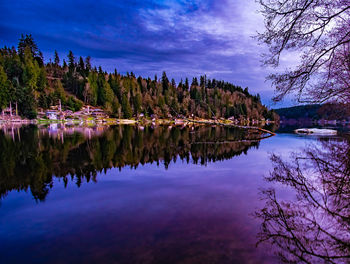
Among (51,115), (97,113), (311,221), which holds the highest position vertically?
(97,113)

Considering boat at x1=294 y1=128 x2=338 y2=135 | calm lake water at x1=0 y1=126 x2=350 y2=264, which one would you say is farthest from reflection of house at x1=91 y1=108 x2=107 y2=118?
calm lake water at x1=0 y1=126 x2=350 y2=264

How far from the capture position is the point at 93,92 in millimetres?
104562

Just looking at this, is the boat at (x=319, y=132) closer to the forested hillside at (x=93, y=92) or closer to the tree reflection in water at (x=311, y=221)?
the tree reflection in water at (x=311, y=221)

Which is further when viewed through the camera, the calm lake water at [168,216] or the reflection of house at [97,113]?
the reflection of house at [97,113]

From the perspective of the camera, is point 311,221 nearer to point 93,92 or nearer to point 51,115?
point 51,115

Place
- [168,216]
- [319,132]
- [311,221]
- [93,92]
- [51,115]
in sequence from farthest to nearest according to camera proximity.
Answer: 1. [93,92]
2. [51,115]
3. [319,132]
4. [168,216]
5. [311,221]

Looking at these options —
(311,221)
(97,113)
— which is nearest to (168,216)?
(311,221)

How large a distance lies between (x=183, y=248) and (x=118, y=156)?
14001 millimetres

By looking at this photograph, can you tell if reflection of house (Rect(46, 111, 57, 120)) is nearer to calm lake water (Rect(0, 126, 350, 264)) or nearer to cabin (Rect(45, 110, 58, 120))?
cabin (Rect(45, 110, 58, 120))

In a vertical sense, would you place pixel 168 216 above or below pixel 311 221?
below

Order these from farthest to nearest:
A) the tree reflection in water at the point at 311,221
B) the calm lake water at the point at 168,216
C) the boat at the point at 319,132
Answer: the boat at the point at 319,132
the calm lake water at the point at 168,216
the tree reflection in water at the point at 311,221

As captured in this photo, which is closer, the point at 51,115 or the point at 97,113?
the point at 51,115

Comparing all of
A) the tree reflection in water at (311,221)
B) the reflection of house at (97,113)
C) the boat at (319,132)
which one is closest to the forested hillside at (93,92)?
the reflection of house at (97,113)

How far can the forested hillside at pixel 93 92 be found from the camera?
82.5 meters
